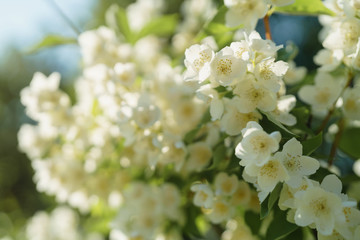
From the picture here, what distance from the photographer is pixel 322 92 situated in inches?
37.8

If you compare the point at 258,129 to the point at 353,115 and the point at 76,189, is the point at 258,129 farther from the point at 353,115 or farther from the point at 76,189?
the point at 76,189

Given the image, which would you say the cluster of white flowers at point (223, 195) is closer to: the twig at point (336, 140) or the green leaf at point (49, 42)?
the twig at point (336, 140)

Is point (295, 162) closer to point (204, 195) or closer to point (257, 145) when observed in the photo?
point (257, 145)

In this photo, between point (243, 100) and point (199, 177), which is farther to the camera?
point (199, 177)

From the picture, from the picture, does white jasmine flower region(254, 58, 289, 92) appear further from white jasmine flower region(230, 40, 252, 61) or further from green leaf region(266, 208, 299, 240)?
green leaf region(266, 208, 299, 240)

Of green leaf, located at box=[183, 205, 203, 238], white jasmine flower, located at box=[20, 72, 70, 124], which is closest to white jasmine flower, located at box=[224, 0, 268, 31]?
green leaf, located at box=[183, 205, 203, 238]

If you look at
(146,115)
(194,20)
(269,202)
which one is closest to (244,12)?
(146,115)

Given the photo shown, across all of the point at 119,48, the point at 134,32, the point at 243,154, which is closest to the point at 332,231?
the point at 243,154

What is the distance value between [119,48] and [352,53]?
80 centimetres

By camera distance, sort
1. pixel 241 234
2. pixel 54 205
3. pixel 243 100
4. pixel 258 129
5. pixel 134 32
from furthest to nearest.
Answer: pixel 54 205 → pixel 134 32 → pixel 241 234 → pixel 243 100 → pixel 258 129

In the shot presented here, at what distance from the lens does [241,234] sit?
1.18 m

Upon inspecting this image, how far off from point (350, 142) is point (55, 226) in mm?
1815

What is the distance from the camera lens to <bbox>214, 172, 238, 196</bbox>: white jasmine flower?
3.02 ft

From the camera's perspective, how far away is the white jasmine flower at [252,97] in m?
0.75
